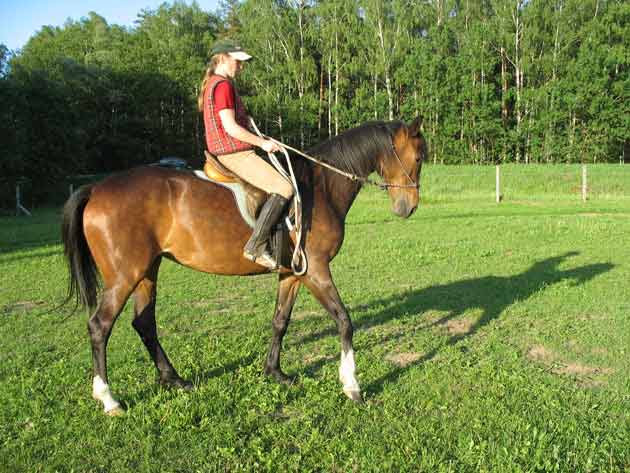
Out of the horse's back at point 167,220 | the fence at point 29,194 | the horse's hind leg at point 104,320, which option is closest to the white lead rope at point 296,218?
the horse's back at point 167,220

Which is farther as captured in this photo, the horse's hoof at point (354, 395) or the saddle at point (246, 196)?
the saddle at point (246, 196)

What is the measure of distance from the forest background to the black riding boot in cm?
4006

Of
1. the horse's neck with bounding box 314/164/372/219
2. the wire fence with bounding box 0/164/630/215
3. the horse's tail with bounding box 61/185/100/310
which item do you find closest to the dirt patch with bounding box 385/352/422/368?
the horse's neck with bounding box 314/164/372/219

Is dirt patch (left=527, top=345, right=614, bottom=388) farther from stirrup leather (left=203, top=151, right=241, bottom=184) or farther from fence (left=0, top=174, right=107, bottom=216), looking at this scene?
fence (left=0, top=174, right=107, bottom=216)

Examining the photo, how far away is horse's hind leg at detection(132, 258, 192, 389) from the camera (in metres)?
5.22

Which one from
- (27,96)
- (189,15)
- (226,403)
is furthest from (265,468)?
(189,15)

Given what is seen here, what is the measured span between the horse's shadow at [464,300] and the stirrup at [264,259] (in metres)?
1.33

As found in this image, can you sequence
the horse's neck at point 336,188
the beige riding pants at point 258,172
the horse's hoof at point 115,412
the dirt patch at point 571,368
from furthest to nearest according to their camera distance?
the horse's neck at point 336,188 → the dirt patch at point 571,368 → the beige riding pants at point 258,172 → the horse's hoof at point 115,412

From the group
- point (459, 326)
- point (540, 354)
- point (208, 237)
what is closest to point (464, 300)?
point (459, 326)

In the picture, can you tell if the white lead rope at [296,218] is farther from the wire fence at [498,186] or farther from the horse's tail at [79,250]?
the wire fence at [498,186]

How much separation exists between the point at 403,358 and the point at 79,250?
360 cm

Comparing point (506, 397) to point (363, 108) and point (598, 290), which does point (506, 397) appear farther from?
point (363, 108)

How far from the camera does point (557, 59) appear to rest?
4612cm

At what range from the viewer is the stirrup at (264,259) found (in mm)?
4977
